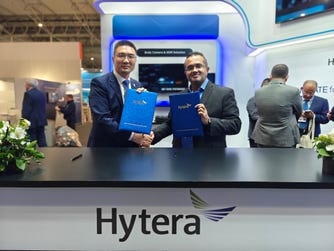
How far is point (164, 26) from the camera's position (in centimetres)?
434

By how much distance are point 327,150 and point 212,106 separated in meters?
0.81

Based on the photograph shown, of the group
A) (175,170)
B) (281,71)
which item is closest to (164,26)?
(281,71)

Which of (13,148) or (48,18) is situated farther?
(48,18)

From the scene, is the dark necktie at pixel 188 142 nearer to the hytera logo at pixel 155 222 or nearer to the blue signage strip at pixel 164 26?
the hytera logo at pixel 155 222

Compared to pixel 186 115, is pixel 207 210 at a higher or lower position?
lower

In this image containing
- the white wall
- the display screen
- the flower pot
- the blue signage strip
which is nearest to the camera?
the flower pot

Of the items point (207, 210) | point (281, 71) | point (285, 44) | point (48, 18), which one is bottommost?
point (207, 210)

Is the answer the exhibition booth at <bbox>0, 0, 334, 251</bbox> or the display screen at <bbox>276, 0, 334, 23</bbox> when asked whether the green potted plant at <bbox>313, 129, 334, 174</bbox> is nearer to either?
the exhibition booth at <bbox>0, 0, 334, 251</bbox>

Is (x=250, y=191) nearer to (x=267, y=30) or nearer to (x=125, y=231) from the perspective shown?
(x=125, y=231)

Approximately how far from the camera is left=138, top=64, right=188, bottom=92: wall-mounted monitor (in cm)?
451

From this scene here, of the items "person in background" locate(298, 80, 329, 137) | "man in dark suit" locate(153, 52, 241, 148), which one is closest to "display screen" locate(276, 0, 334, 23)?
"person in background" locate(298, 80, 329, 137)

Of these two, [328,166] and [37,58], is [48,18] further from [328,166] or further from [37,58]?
[328,166]

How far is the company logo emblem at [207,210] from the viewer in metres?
1.24

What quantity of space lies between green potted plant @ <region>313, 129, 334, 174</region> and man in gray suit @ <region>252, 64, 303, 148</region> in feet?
4.56
